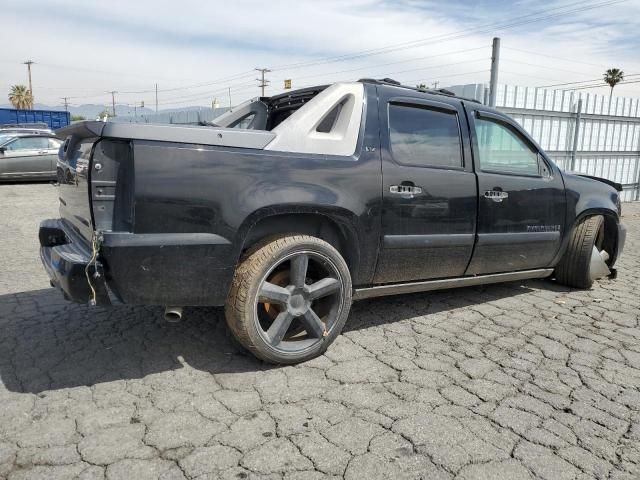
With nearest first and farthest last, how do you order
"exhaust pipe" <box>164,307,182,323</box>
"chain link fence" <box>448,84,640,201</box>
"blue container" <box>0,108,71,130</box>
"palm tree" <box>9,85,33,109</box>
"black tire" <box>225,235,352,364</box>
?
"exhaust pipe" <box>164,307,182,323</box> → "black tire" <box>225,235,352,364</box> → "chain link fence" <box>448,84,640,201</box> → "blue container" <box>0,108,71,130</box> → "palm tree" <box>9,85,33,109</box>

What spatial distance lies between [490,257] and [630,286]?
2.28 meters

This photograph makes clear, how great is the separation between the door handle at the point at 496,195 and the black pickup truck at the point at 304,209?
0.02 metres

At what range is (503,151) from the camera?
Answer: 14.2 ft

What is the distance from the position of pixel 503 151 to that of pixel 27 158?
13.5 meters

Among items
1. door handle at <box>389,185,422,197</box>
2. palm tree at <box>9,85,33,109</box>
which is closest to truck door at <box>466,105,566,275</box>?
door handle at <box>389,185,422,197</box>

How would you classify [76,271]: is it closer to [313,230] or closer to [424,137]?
[313,230]

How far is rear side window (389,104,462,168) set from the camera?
3541 millimetres

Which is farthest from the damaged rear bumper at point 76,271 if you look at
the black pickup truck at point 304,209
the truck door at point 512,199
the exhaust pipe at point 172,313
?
the truck door at point 512,199

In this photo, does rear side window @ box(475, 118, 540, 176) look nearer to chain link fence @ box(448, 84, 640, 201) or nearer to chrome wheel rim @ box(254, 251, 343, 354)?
chrome wheel rim @ box(254, 251, 343, 354)

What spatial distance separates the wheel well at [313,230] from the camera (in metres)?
3.07

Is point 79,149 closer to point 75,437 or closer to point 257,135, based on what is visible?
point 257,135

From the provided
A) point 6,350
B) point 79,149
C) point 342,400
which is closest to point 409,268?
point 342,400

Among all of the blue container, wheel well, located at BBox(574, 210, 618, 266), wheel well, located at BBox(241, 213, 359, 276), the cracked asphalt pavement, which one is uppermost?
the blue container

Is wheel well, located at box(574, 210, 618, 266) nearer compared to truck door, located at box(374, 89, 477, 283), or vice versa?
truck door, located at box(374, 89, 477, 283)
